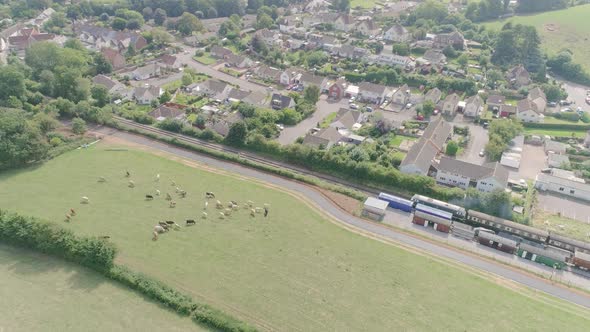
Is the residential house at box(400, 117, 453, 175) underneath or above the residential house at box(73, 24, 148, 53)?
underneath

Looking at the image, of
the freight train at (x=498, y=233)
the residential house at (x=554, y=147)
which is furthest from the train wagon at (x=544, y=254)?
the residential house at (x=554, y=147)

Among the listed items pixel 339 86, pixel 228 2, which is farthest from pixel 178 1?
pixel 339 86

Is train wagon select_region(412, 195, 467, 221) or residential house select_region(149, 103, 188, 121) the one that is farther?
residential house select_region(149, 103, 188, 121)

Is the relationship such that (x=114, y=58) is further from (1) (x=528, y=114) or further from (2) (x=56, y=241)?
(1) (x=528, y=114)

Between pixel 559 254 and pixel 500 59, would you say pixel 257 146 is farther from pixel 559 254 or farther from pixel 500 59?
pixel 500 59

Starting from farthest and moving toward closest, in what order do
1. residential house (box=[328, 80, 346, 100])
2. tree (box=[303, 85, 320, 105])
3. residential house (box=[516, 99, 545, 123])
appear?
residential house (box=[328, 80, 346, 100])
tree (box=[303, 85, 320, 105])
residential house (box=[516, 99, 545, 123])

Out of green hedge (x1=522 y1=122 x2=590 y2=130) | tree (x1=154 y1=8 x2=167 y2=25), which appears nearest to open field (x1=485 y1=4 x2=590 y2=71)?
green hedge (x1=522 y1=122 x2=590 y2=130)

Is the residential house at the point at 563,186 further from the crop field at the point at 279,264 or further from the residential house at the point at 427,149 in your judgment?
the crop field at the point at 279,264

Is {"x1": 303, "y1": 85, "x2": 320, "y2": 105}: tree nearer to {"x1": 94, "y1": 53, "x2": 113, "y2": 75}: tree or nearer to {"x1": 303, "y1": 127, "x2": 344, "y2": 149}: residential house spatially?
{"x1": 303, "y1": 127, "x2": 344, "y2": 149}: residential house
